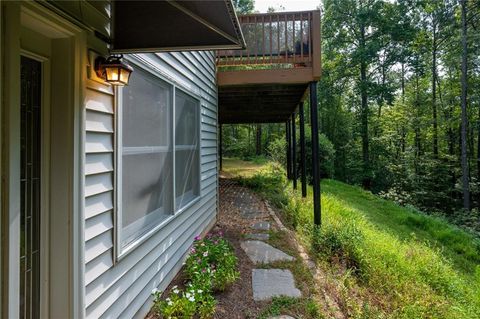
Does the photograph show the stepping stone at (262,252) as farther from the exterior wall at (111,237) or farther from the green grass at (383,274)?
the exterior wall at (111,237)

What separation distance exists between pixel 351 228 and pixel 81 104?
158 inches

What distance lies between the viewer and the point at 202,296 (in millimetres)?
2746

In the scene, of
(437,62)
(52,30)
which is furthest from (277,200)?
(437,62)

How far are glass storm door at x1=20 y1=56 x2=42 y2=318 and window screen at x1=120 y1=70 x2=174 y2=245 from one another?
0.70m

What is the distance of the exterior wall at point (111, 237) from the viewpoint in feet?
6.24

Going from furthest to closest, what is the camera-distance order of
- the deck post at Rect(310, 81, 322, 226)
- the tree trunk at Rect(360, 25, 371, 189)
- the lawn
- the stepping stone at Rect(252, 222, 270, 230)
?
the tree trunk at Rect(360, 25, 371, 189) → the lawn → the stepping stone at Rect(252, 222, 270, 230) → the deck post at Rect(310, 81, 322, 226)

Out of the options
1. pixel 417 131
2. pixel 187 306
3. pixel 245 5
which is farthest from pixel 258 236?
pixel 245 5

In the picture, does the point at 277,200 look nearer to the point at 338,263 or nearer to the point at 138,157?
the point at 338,263

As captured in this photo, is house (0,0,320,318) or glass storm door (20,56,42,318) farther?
glass storm door (20,56,42,318)

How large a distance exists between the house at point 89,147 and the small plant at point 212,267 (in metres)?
0.32

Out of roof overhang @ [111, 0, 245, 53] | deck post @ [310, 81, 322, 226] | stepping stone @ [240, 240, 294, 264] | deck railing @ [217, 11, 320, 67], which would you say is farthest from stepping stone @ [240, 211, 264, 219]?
roof overhang @ [111, 0, 245, 53]

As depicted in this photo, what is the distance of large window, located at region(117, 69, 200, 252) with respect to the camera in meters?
2.41

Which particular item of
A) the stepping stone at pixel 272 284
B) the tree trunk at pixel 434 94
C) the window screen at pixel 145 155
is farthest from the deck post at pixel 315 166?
the tree trunk at pixel 434 94

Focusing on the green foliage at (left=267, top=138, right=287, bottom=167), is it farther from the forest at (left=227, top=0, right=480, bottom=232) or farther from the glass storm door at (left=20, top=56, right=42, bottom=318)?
the glass storm door at (left=20, top=56, right=42, bottom=318)
